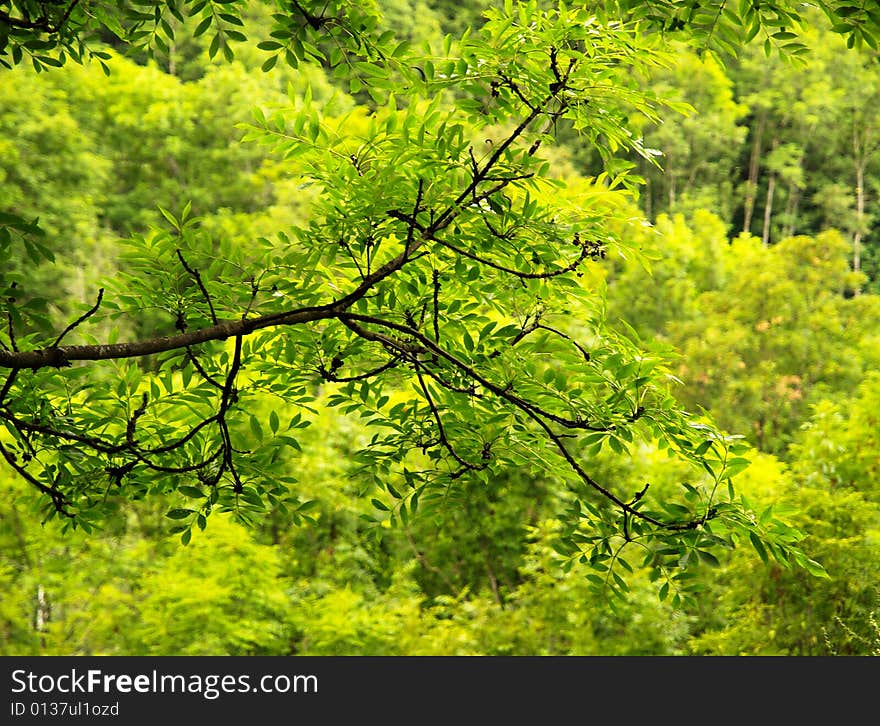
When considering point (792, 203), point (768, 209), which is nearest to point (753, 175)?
point (792, 203)

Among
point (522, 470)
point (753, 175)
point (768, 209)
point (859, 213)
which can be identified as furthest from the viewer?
point (753, 175)

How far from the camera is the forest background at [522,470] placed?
8820 millimetres

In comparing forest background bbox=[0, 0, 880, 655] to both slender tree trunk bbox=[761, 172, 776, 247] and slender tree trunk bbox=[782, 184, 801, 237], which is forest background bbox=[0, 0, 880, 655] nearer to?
slender tree trunk bbox=[782, 184, 801, 237]

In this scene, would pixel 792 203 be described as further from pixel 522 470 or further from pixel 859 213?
pixel 522 470

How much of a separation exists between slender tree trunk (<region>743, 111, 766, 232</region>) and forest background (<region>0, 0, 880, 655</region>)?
18 cm

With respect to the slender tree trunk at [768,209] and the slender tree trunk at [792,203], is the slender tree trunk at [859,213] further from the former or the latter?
the slender tree trunk at [768,209]

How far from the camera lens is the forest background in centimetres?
882

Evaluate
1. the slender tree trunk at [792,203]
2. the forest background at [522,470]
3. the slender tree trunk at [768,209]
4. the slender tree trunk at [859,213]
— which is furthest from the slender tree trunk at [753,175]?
the slender tree trunk at [859,213]

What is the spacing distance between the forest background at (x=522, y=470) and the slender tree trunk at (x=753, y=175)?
18 cm

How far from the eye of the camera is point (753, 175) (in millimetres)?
43719

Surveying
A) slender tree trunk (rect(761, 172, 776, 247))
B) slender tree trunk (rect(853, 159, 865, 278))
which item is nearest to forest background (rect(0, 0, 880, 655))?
slender tree trunk (rect(853, 159, 865, 278))

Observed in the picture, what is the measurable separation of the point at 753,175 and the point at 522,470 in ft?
118
